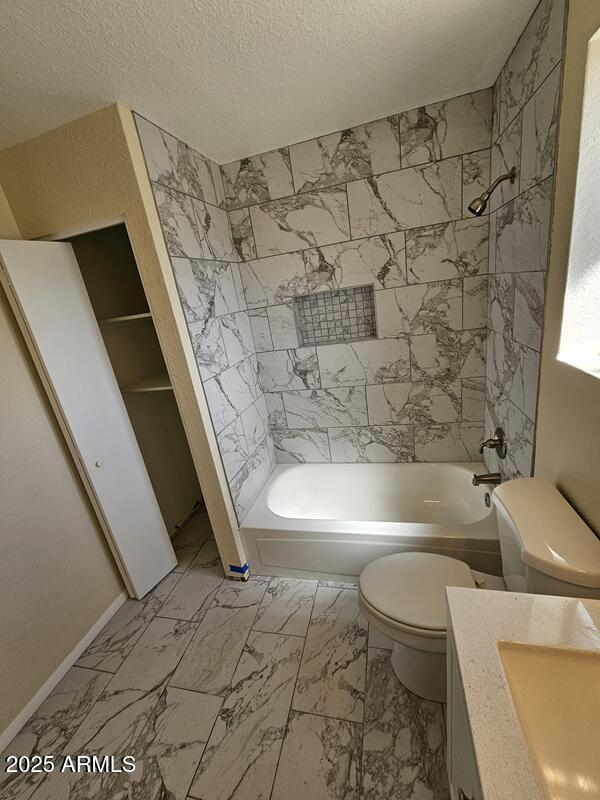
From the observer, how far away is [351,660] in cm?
138

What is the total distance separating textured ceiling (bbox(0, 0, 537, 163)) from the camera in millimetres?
904

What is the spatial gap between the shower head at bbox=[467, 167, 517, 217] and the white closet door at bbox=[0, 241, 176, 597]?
69.5 inches

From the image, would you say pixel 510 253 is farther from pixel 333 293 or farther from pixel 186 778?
pixel 186 778

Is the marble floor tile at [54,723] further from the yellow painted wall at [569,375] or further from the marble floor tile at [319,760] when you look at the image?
the yellow painted wall at [569,375]

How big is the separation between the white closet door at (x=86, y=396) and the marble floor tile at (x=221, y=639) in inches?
18.9

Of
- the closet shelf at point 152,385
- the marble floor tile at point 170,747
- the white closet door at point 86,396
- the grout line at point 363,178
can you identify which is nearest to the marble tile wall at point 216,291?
the grout line at point 363,178

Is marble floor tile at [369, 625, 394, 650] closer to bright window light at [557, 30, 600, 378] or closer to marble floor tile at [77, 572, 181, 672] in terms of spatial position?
marble floor tile at [77, 572, 181, 672]

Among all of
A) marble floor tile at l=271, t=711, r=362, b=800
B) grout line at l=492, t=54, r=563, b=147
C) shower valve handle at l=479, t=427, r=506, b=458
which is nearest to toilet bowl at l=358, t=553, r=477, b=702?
marble floor tile at l=271, t=711, r=362, b=800

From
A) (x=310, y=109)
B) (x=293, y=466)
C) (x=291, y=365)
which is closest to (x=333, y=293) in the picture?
(x=291, y=365)

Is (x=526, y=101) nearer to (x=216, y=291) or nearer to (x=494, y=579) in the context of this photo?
(x=216, y=291)

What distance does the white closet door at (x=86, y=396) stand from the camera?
4.44 feet

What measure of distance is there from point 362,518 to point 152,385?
1.59 m

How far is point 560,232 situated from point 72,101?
1.75m

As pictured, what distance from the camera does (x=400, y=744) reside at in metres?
1.10
